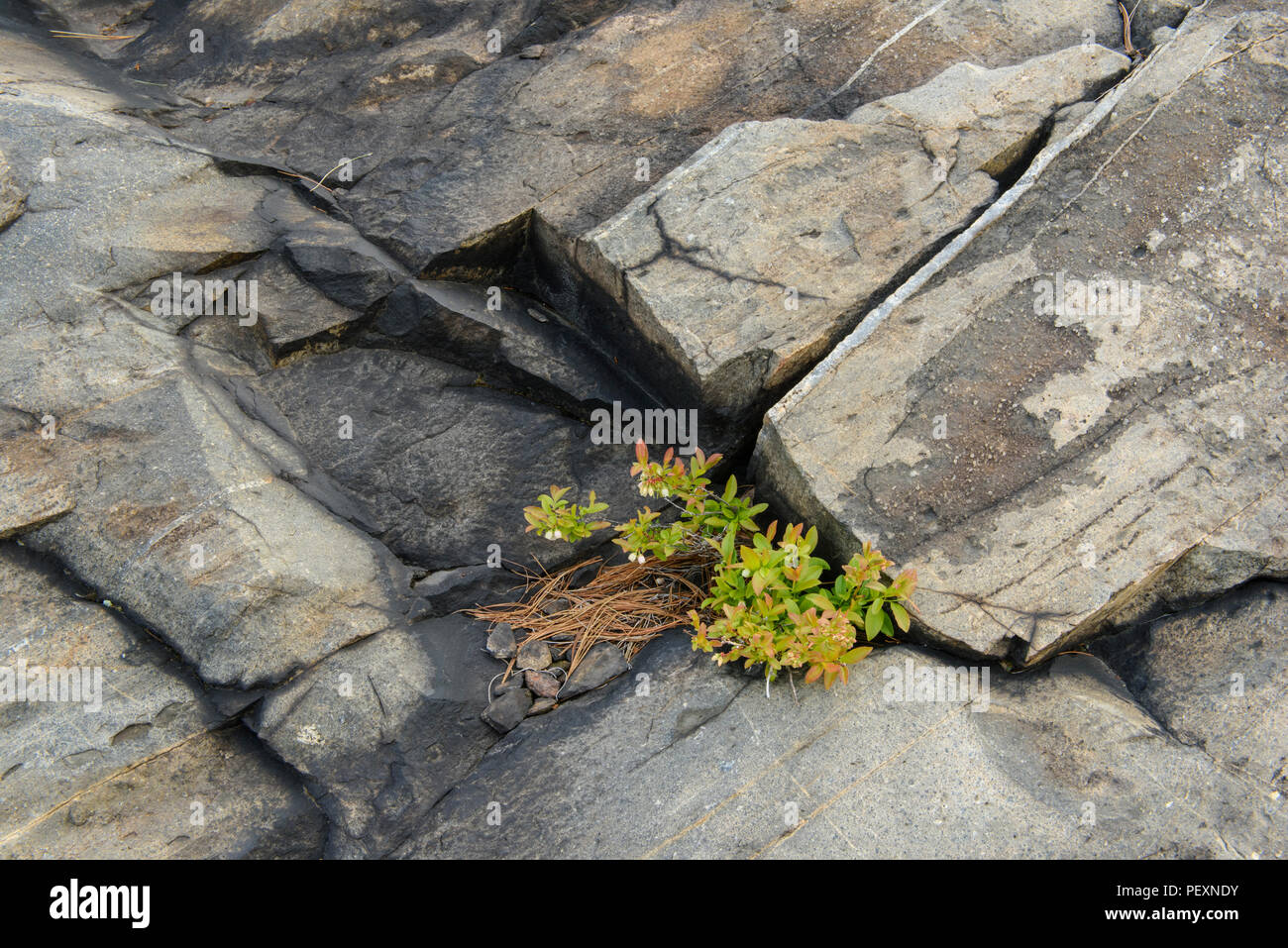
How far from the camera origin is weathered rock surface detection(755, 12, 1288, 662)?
345 cm

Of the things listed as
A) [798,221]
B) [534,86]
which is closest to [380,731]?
[798,221]

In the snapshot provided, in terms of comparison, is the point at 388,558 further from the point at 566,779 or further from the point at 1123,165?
the point at 1123,165

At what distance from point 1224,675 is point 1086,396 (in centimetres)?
112

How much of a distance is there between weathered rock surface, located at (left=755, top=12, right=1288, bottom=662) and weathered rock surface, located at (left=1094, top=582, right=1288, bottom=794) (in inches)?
5.5

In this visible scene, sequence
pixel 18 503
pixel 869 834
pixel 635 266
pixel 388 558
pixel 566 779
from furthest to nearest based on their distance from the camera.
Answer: pixel 635 266 → pixel 388 558 → pixel 18 503 → pixel 566 779 → pixel 869 834

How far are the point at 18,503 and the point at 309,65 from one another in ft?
10.7

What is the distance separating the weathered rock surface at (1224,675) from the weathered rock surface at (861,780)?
8 centimetres

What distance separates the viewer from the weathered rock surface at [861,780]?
2988 mm

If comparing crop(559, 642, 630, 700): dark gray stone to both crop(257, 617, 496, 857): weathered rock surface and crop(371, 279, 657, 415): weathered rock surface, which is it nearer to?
crop(257, 617, 496, 857): weathered rock surface

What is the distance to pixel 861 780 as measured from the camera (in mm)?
3119

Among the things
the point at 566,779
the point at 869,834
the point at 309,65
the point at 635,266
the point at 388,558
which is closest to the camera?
the point at 869,834

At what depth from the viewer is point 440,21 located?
18.5ft
